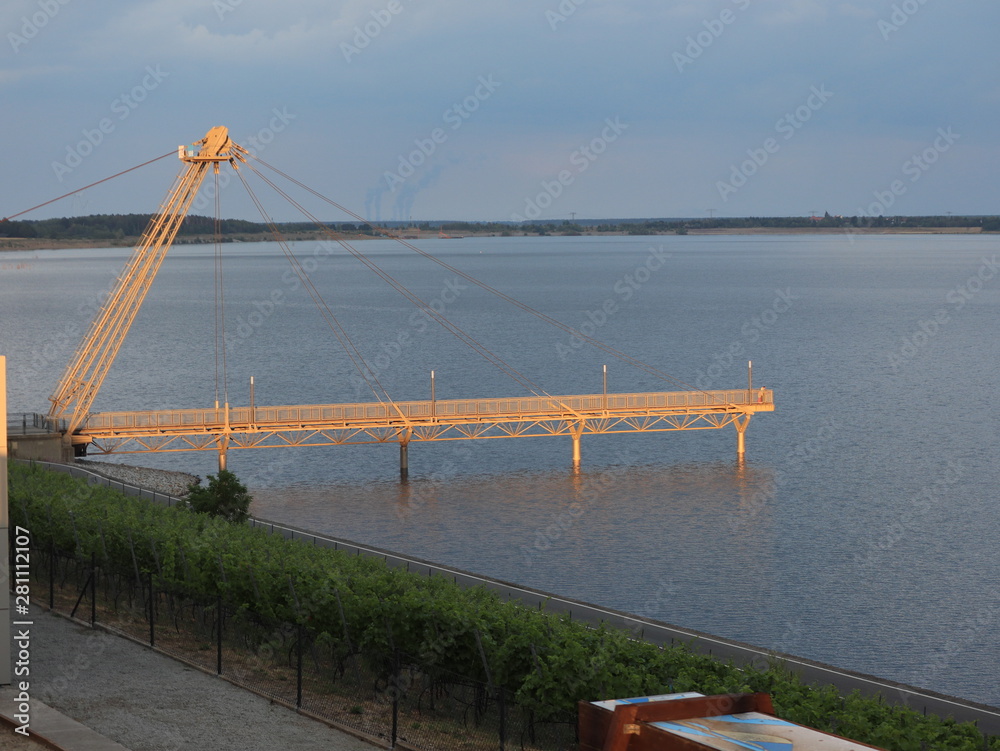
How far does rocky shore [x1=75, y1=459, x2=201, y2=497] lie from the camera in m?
54.3

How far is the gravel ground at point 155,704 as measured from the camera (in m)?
20.4

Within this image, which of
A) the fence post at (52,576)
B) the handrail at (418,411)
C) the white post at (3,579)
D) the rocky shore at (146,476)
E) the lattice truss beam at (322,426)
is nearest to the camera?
the white post at (3,579)

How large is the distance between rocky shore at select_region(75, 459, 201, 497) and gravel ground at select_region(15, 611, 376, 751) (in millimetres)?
27567

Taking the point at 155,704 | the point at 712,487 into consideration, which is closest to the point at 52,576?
the point at 155,704

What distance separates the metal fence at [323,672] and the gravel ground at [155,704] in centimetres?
55

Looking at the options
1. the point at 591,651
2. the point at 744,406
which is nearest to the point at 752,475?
the point at 744,406

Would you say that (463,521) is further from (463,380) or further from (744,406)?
(463,380)

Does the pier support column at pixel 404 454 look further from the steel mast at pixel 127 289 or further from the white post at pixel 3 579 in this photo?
the white post at pixel 3 579

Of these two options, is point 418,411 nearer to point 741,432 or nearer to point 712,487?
point 712,487

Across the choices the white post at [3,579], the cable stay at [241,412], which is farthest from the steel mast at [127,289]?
the white post at [3,579]

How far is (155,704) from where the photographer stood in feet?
72.3

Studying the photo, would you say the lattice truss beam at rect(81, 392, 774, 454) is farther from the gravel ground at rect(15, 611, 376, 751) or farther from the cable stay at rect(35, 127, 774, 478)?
the gravel ground at rect(15, 611, 376, 751)

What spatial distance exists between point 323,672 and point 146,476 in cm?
3495

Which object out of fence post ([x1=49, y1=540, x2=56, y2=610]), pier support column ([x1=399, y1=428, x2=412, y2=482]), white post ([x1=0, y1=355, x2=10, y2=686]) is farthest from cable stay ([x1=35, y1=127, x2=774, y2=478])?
white post ([x1=0, y1=355, x2=10, y2=686])
